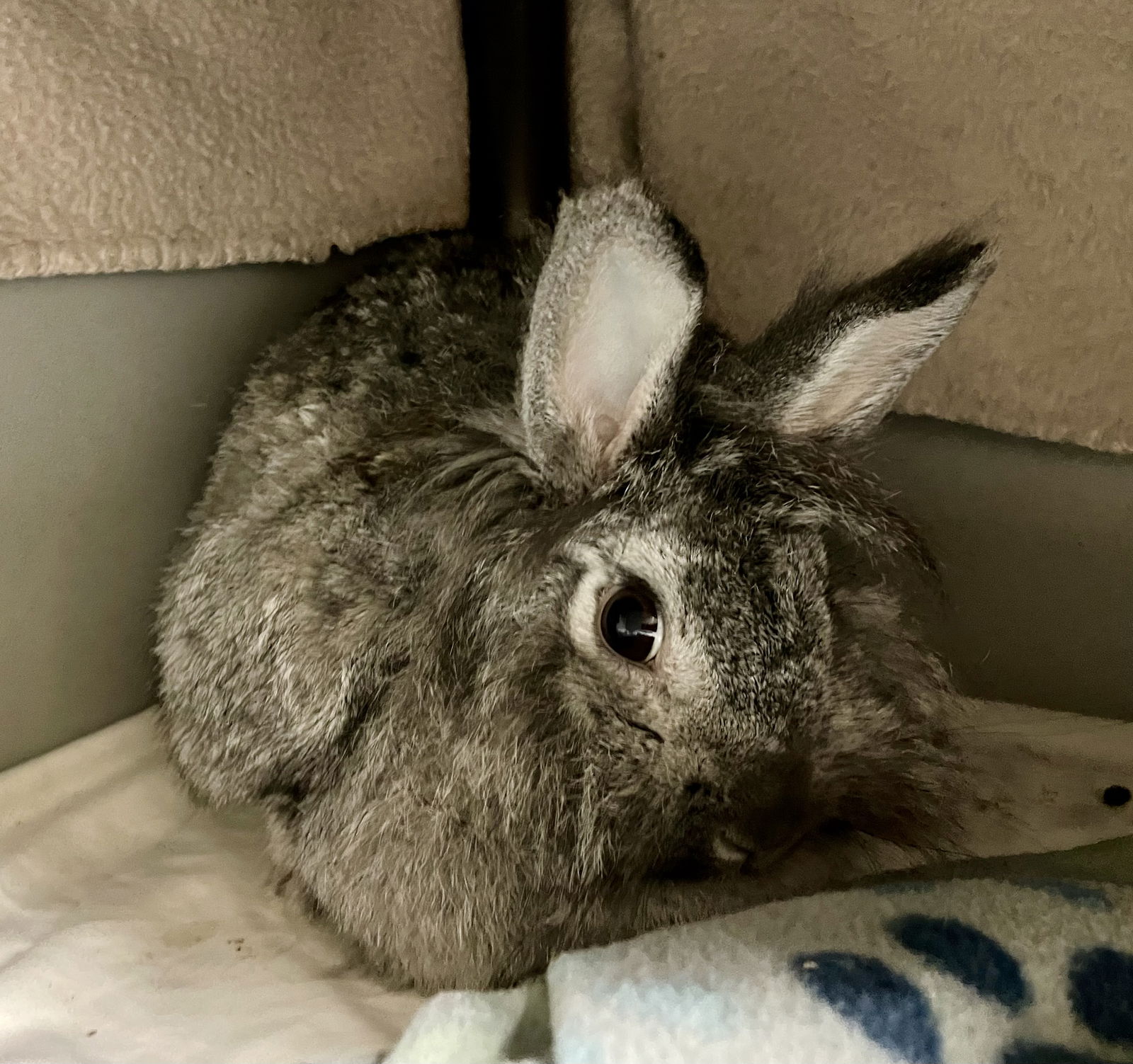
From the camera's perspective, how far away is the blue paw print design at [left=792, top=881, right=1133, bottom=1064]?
2.57 ft

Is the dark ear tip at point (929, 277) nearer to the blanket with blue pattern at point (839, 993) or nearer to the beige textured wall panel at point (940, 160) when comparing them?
the beige textured wall panel at point (940, 160)

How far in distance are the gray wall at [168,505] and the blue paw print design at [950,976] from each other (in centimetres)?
68

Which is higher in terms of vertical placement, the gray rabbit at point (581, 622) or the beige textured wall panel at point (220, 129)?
the beige textured wall panel at point (220, 129)

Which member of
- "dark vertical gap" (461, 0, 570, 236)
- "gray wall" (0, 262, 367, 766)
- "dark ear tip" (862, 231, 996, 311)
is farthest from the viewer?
"dark vertical gap" (461, 0, 570, 236)

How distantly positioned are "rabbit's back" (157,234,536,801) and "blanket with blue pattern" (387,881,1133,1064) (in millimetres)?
354

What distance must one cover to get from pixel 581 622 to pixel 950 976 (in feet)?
1.37

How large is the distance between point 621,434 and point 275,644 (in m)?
0.44

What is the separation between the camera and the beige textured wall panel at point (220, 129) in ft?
3.59

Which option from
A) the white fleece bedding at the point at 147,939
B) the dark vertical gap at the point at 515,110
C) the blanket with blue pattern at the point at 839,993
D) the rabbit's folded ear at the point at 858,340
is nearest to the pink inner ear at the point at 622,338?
the rabbit's folded ear at the point at 858,340

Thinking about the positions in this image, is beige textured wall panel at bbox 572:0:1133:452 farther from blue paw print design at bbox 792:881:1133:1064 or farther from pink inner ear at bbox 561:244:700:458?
blue paw print design at bbox 792:881:1133:1064

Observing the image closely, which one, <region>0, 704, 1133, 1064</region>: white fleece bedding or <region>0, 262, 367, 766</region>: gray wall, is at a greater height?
<region>0, 262, 367, 766</region>: gray wall

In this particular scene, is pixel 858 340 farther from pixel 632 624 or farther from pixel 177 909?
pixel 177 909

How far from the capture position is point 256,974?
107 cm

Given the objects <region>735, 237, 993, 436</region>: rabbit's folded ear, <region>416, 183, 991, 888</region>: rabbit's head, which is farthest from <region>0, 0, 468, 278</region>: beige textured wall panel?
<region>735, 237, 993, 436</region>: rabbit's folded ear
